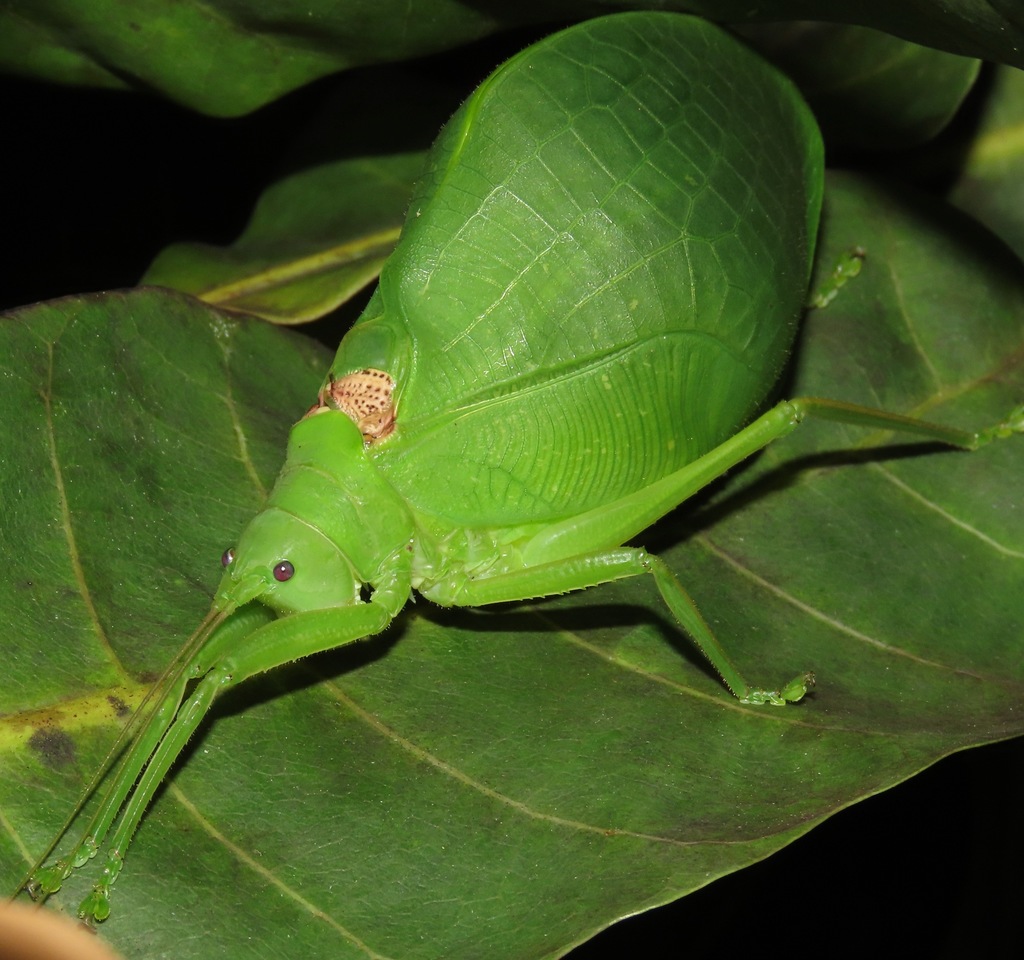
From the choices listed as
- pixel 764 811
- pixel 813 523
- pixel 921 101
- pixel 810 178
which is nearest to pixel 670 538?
pixel 813 523

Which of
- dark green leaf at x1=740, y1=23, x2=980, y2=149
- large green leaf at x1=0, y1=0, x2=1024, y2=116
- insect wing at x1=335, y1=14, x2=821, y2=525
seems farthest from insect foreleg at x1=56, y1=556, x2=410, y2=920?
dark green leaf at x1=740, y1=23, x2=980, y2=149

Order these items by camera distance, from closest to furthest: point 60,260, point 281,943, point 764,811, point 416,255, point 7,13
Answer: point 281,943, point 764,811, point 416,255, point 7,13, point 60,260

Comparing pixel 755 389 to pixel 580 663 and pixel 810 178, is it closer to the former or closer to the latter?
pixel 810 178

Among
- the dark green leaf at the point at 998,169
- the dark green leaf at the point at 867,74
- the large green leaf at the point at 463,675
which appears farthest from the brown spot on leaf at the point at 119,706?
the dark green leaf at the point at 998,169

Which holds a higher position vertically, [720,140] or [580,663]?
[720,140]

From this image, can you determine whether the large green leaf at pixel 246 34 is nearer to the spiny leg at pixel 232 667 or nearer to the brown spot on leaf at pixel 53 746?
the spiny leg at pixel 232 667

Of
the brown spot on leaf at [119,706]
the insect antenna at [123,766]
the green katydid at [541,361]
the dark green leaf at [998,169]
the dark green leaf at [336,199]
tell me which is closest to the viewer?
the insect antenna at [123,766]
